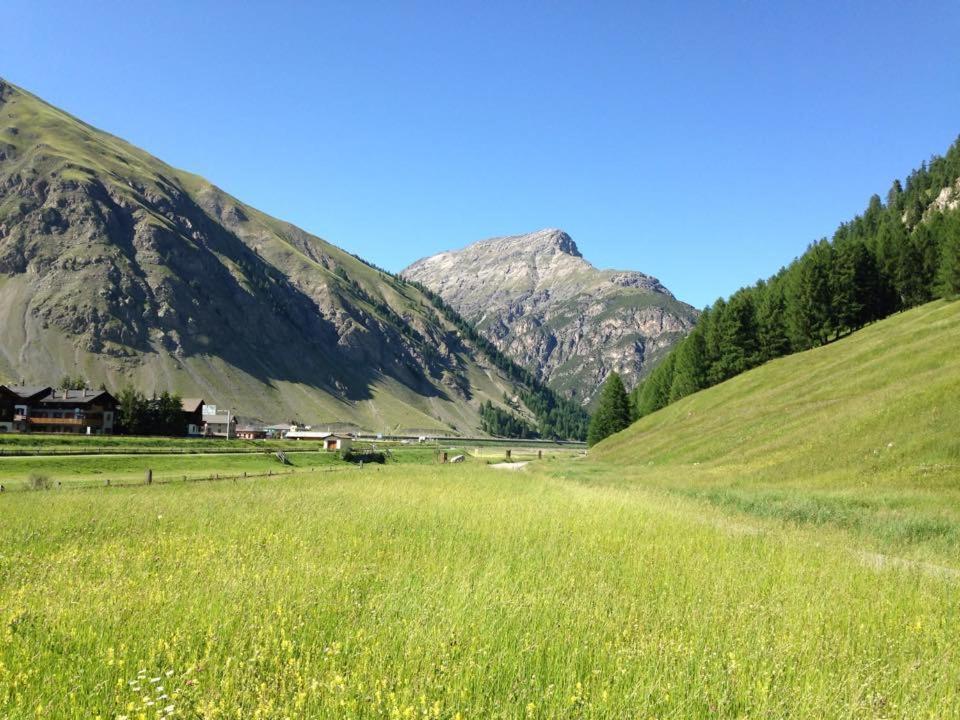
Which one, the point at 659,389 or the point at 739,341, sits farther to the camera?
the point at 659,389

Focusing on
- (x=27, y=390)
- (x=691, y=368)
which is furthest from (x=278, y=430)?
(x=691, y=368)

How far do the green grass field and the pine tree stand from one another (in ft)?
295

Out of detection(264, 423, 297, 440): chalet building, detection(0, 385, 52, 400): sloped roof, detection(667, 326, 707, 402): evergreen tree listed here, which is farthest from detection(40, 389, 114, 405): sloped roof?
detection(667, 326, 707, 402): evergreen tree

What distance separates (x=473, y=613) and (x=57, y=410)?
129316mm

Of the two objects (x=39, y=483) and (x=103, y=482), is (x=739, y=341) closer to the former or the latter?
(x=103, y=482)

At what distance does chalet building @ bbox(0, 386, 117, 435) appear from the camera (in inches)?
4259

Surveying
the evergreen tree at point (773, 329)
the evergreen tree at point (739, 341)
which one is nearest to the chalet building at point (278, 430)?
the evergreen tree at point (739, 341)

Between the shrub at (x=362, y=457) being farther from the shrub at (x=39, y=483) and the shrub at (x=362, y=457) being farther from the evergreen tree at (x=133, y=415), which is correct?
the shrub at (x=39, y=483)

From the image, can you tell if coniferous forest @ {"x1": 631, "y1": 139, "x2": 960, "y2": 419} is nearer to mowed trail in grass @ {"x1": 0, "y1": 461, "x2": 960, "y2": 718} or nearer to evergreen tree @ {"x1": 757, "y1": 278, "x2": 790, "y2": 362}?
evergreen tree @ {"x1": 757, "y1": 278, "x2": 790, "y2": 362}

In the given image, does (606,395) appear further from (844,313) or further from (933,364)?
(933,364)

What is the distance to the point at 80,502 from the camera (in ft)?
70.2

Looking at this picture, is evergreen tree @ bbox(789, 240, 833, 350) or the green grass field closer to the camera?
the green grass field

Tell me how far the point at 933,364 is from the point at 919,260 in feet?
160

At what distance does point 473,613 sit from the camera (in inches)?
291
